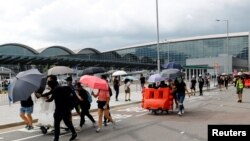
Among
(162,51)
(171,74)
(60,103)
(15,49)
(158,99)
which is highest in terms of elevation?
(15,49)

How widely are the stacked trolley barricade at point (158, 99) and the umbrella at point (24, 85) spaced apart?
21.9ft

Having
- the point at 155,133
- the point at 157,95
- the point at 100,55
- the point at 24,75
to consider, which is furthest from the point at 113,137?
the point at 100,55

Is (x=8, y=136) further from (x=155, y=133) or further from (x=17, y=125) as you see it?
(x=155, y=133)

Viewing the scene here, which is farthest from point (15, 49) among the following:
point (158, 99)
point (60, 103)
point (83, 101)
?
point (60, 103)

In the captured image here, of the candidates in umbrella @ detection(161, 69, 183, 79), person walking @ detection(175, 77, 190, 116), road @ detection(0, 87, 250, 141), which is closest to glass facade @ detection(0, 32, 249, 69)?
umbrella @ detection(161, 69, 183, 79)

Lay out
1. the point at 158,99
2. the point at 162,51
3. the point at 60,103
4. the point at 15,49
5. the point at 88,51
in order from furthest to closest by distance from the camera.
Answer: the point at 162,51 → the point at 88,51 → the point at 15,49 → the point at 158,99 → the point at 60,103

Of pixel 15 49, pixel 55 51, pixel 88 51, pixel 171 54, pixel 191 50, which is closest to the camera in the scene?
pixel 15 49

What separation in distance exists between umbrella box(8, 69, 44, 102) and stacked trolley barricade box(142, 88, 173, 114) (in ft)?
21.9

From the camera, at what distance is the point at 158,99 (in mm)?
16531

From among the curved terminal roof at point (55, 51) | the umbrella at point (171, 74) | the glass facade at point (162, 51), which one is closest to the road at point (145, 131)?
the umbrella at point (171, 74)

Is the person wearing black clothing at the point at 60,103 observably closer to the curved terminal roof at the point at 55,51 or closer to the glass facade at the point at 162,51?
the glass facade at the point at 162,51

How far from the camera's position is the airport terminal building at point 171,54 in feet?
281

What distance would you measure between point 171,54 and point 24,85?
395 ft
